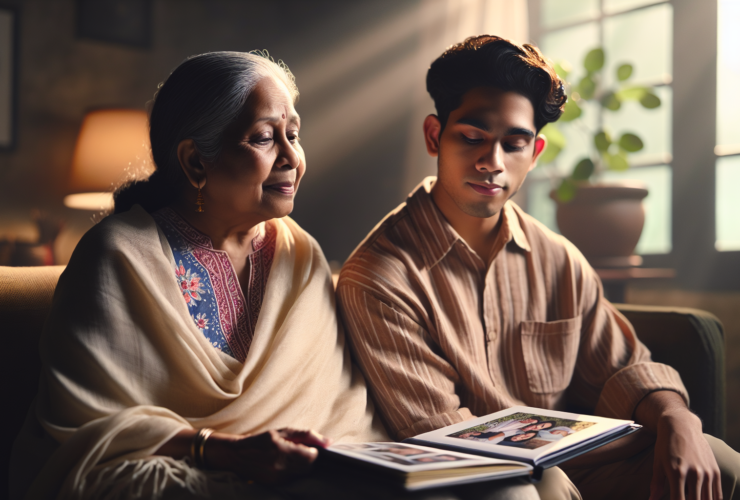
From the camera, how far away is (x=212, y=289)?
129 centimetres

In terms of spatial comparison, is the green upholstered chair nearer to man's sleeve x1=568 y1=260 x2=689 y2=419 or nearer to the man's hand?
man's sleeve x1=568 y1=260 x2=689 y2=419

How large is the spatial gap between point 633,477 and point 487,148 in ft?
2.62

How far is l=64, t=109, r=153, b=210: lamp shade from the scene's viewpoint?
255cm

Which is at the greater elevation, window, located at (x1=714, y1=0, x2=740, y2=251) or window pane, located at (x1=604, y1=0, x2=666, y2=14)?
window pane, located at (x1=604, y1=0, x2=666, y2=14)

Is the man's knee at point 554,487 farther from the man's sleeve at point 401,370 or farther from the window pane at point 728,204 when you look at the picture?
the window pane at point 728,204

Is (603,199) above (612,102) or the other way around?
the other way around

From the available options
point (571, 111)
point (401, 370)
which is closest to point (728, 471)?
point (401, 370)

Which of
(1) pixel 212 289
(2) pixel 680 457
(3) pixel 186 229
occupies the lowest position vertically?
(2) pixel 680 457

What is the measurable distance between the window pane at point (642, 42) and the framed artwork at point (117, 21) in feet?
8.32

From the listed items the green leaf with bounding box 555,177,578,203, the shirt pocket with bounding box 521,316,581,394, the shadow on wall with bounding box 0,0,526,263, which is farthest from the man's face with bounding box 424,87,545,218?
the shadow on wall with bounding box 0,0,526,263

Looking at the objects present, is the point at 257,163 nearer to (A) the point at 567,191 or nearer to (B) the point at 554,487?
(B) the point at 554,487

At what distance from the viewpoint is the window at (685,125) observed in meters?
2.63

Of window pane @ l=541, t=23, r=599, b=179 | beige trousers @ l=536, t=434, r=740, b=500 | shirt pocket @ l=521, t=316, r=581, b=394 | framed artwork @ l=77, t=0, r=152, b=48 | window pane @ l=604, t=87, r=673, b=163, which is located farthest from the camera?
framed artwork @ l=77, t=0, r=152, b=48

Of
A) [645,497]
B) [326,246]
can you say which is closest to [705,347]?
[645,497]
